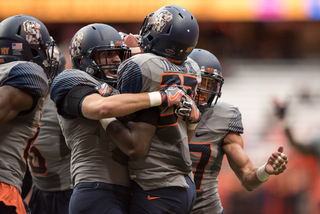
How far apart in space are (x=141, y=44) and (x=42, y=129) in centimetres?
151

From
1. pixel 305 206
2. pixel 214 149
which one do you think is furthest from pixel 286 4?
pixel 214 149

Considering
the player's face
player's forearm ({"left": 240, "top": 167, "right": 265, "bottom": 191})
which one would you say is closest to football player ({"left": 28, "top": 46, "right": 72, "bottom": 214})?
the player's face

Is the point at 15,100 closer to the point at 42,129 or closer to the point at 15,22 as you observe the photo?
the point at 15,22

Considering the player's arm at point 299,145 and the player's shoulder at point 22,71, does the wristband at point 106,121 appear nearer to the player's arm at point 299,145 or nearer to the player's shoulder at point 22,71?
the player's shoulder at point 22,71

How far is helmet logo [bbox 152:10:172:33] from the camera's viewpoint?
2.26 m

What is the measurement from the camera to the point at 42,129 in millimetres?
3480

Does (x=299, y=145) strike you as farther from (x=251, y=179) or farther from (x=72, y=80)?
(x=72, y=80)

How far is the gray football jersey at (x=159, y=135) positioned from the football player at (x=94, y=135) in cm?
8

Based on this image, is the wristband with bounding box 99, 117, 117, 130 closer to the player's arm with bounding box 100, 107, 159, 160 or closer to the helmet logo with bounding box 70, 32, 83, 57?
the player's arm with bounding box 100, 107, 159, 160

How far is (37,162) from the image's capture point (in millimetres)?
3482

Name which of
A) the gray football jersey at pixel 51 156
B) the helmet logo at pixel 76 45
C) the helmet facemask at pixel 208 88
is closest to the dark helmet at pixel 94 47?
the helmet logo at pixel 76 45

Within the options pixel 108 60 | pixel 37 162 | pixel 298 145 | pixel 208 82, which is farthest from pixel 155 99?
pixel 298 145

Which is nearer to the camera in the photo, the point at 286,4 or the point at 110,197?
the point at 110,197

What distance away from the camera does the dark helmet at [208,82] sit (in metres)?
3.09
